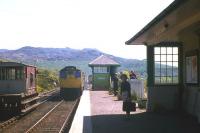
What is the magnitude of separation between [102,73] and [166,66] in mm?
30507

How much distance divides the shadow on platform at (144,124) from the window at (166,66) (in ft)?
5.97

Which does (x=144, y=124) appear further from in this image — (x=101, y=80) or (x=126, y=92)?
(x=101, y=80)

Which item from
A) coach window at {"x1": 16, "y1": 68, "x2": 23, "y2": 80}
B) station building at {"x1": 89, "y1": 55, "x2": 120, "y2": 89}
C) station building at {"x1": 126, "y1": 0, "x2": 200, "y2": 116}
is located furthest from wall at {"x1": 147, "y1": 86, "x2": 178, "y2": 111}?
station building at {"x1": 89, "y1": 55, "x2": 120, "y2": 89}

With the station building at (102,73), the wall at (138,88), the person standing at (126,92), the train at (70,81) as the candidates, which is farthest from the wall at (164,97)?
the station building at (102,73)

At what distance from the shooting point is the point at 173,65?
2123cm

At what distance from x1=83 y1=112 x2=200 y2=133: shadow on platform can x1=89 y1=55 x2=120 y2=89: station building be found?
31.1 m

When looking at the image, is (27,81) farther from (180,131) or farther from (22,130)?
(180,131)

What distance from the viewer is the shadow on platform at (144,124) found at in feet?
49.9

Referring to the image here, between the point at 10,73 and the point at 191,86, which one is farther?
the point at 10,73

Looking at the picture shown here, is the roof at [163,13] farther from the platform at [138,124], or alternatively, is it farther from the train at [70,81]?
the train at [70,81]

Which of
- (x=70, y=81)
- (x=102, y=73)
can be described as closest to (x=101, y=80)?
(x=102, y=73)

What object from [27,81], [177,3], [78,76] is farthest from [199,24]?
[78,76]

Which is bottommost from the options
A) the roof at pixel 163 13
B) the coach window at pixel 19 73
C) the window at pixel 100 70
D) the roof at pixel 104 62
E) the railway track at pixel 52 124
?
the railway track at pixel 52 124

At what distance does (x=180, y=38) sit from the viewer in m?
20.3
